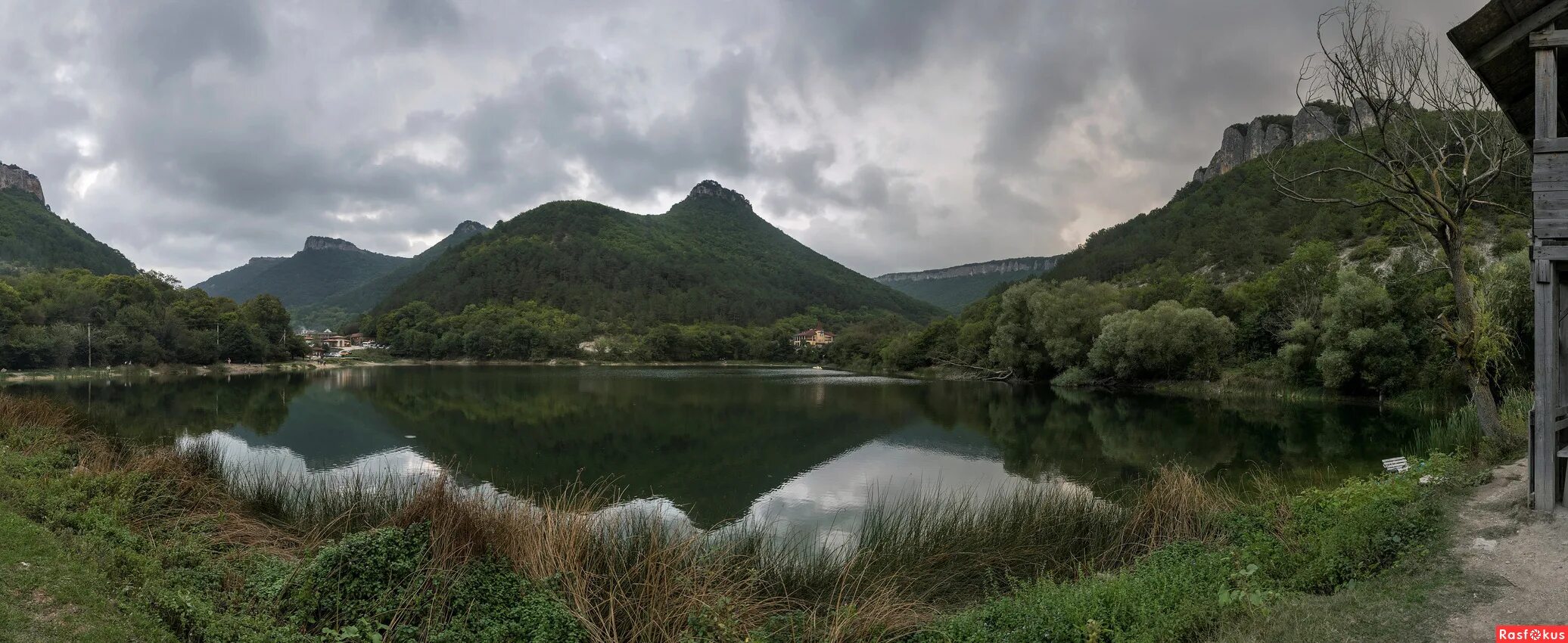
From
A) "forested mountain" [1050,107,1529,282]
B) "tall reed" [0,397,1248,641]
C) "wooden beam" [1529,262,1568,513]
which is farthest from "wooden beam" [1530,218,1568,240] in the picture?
"forested mountain" [1050,107,1529,282]

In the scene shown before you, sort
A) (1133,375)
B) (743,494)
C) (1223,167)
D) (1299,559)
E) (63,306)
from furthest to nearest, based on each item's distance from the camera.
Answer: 1. (1223,167)
2. (63,306)
3. (1133,375)
4. (743,494)
5. (1299,559)

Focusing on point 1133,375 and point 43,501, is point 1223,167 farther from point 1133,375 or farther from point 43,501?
point 43,501

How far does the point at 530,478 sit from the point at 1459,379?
1377 inches

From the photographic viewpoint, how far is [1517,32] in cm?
668

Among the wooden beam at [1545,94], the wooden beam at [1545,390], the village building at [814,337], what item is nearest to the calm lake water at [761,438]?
the wooden beam at [1545,390]

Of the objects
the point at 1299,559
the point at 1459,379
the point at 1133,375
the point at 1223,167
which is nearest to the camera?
the point at 1299,559

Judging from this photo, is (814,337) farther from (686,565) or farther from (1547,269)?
(1547,269)

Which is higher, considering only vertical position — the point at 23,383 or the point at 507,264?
the point at 507,264

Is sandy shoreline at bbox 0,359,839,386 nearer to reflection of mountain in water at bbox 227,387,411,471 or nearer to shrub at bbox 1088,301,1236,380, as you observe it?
reflection of mountain in water at bbox 227,387,411,471

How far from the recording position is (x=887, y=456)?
68.8ft

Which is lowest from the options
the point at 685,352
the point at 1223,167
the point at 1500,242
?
the point at 685,352

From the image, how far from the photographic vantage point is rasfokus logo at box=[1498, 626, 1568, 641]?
4.18 metres

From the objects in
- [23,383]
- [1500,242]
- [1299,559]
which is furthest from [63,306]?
[1500,242]

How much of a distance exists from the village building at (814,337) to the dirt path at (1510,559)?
106 meters
